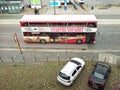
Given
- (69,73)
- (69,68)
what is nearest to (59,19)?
(69,68)

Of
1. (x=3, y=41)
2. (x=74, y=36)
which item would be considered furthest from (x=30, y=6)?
(x=74, y=36)

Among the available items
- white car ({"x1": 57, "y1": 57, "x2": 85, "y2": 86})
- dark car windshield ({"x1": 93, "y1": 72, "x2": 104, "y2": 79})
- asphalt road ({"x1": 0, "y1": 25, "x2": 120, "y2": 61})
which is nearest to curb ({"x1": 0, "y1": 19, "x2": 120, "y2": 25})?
asphalt road ({"x1": 0, "y1": 25, "x2": 120, "y2": 61})

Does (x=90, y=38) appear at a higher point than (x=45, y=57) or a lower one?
higher

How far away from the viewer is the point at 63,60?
71.6 feet

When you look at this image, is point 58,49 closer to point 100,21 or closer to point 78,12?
point 100,21

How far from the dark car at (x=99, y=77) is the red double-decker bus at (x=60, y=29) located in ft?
23.1

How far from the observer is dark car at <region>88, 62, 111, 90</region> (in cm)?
1695

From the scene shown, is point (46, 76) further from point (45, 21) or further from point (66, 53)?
point (45, 21)

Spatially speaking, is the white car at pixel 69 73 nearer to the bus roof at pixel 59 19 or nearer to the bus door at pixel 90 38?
the bus door at pixel 90 38

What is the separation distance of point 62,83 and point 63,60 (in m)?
4.70

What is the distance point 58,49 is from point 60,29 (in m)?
2.96

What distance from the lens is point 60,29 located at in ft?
80.9

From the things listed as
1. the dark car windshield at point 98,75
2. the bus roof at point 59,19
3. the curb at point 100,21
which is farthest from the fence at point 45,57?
the curb at point 100,21

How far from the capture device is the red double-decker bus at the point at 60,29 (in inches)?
953
